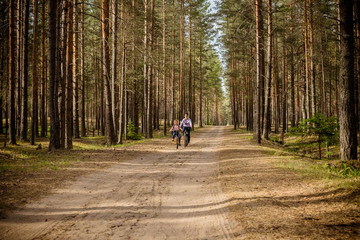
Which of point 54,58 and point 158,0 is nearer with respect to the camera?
point 54,58

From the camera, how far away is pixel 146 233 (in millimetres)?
3551

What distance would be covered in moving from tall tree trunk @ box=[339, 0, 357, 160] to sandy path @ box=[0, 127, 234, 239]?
4.98 meters

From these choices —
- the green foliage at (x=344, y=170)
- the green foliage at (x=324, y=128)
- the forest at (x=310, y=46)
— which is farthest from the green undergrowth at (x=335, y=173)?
the green foliage at (x=324, y=128)

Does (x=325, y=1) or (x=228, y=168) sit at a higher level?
(x=325, y=1)

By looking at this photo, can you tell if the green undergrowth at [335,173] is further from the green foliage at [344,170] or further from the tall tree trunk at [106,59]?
the tall tree trunk at [106,59]

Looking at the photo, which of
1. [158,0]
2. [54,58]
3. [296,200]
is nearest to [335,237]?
[296,200]

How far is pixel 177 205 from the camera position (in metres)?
4.82

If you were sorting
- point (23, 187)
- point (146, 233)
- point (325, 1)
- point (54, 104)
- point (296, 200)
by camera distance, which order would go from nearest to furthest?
1. point (146, 233)
2. point (296, 200)
3. point (23, 187)
4. point (54, 104)
5. point (325, 1)

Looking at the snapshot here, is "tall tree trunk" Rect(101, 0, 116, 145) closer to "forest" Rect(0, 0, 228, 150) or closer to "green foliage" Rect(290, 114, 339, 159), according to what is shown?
"forest" Rect(0, 0, 228, 150)

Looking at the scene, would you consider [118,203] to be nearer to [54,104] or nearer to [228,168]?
[228,168]

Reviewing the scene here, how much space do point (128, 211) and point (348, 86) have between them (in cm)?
835

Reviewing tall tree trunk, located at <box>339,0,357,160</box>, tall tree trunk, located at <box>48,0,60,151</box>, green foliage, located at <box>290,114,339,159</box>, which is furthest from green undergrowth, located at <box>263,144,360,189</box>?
tall tree trunk, located at <box>48,0,60,151</box>

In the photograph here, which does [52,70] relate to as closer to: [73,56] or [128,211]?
[73,56]

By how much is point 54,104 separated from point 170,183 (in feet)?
28.8
